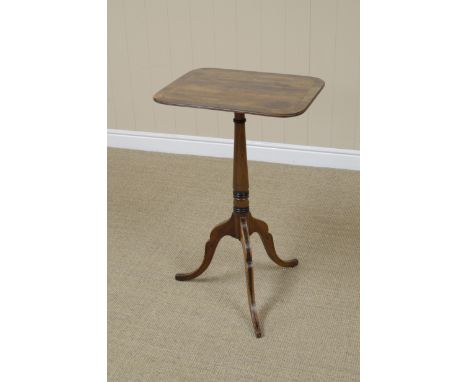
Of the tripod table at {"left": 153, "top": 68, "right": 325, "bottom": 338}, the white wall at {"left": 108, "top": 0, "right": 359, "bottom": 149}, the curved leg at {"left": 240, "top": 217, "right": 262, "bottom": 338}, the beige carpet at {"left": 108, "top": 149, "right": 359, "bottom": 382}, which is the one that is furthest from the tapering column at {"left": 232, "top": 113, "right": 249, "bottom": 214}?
the white wall at {"left": 108, "top": 0, "right": 359, "bottom": 149}

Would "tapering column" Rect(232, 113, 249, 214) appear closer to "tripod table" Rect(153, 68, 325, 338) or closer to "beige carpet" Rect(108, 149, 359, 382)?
"tripod table" Rect(153, 68, 325, 338)

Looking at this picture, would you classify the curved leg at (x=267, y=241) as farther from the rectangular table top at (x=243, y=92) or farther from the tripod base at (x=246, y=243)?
the rectangular table top at (x=243, y=92)

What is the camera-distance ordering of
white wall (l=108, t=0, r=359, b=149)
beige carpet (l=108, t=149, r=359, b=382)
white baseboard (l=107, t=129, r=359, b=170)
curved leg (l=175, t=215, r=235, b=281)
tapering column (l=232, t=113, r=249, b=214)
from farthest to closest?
white baseboard (l=107, t=129, r=359, b=170) → white wall (l=108, t=0, r=359, b=149) → curved leg (l=175, t=215, r=235, b=281) → tapering column (l=232, t=113, r=249, b=214) → beige carpet (l=108, t=149, r=359, b=382)

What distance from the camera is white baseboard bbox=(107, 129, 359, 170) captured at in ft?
11.9

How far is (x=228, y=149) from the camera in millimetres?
3807

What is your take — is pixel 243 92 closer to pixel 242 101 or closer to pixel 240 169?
pixel 242 101

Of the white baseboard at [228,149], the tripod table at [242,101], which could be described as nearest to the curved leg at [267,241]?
the tripod table at [242,101]

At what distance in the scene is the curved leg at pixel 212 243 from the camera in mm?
2432

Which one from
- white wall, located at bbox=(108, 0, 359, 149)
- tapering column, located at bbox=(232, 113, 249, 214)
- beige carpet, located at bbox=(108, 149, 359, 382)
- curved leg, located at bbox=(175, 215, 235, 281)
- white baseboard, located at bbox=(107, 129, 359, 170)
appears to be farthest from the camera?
white baseboard, located at bbox=(107, 129, 359, 170)

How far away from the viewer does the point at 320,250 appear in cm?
282

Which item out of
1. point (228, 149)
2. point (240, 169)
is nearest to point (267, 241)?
point (240, 169)

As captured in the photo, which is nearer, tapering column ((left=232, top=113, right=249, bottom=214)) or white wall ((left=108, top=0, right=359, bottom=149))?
tapering column ((left=232, top=113, right=249, bottom=214))

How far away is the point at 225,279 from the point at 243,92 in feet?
2.88
